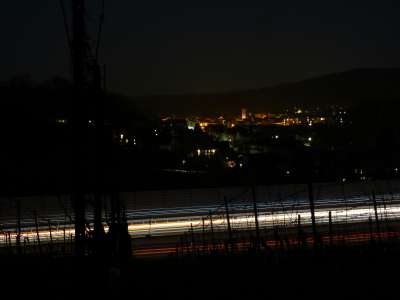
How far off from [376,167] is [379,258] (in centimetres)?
1070

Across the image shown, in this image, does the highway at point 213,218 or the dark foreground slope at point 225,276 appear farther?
the highway at point 213,218

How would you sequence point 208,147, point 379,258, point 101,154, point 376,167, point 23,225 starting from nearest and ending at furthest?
point 101,154, point 379,258, point 23,225, point 376,167, point 208,147

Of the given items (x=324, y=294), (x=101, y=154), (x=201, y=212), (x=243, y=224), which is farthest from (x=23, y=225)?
(x=324, y=294)

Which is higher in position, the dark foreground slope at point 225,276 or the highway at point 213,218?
the highway at point 213,218

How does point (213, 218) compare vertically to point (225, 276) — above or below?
above

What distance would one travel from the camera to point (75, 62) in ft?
14.3

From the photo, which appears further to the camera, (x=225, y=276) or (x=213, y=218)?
(x=213, y=218)

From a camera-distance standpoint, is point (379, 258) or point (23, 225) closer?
point (379, 258)

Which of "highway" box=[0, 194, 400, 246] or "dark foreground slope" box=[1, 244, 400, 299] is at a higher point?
"highway" box=[0, 194, 400, 246]

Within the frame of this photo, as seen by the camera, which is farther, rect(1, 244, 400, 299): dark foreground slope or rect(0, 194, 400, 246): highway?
rect(0, 194, 400, 246): highway

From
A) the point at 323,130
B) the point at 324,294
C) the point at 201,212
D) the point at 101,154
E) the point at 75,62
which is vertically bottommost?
the point at 324,294

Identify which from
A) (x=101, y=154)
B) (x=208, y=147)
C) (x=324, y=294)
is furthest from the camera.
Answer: (x=208, y=147)

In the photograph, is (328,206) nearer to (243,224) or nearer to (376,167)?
(243,224)

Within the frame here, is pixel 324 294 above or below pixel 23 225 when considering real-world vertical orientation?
below
